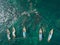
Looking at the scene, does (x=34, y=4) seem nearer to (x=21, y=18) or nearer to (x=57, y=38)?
(x=21, y=18)

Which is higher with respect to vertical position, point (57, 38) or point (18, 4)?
point (18, 4)

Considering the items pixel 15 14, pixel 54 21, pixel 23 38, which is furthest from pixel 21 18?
pixel 54 21

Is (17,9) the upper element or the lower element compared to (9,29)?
upper

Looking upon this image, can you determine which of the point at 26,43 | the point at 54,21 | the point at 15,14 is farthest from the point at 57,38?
the point at 15,14

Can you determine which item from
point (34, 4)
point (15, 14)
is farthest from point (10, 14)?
point (34, 4)

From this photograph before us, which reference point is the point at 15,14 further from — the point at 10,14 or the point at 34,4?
the point at 34,4

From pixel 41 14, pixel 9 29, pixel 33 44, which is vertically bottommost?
pixel 33 44

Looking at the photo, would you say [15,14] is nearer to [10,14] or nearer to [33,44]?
[10,14]
